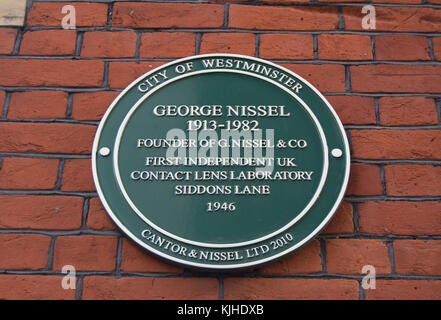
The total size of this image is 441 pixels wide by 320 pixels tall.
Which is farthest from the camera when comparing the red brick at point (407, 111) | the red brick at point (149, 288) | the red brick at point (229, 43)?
the red brick at point (229, 43)

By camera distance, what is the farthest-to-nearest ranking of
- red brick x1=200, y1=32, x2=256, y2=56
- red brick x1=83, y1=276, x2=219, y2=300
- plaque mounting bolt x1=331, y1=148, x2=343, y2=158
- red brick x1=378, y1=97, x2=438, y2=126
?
red brick x1=200, y1=32, x2=256, y2=56
red brick x1=378, y1=97, x2=438, y2=126
plaque mounting bolt x1=331, y1=148, x2=343, y2=158
red brick x1=83, y1=276, x2=219, y2=300

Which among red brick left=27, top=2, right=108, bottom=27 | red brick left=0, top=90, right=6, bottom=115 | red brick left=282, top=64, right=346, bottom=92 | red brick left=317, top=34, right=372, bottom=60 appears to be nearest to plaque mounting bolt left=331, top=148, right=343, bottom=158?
red brick left=282, top=64, right=346, bottom=92

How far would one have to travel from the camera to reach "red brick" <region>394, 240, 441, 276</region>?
1.47 metres

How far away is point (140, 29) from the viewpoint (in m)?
1.79

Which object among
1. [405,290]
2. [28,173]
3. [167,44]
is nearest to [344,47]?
[167,44]

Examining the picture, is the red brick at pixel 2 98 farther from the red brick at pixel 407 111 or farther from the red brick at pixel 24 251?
the red brick at pixel 407 111

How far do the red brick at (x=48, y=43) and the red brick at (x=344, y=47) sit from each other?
87 cm

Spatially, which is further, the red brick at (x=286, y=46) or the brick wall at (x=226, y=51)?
the red brick at (x=286, y=46)

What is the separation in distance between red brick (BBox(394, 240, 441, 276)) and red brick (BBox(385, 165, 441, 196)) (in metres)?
0.16

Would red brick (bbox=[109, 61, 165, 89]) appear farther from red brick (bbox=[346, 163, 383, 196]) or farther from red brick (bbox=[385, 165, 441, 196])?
red brick (bbox=[385, 165, 441, 196])

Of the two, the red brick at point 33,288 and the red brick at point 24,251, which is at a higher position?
the red brick at point 24,251

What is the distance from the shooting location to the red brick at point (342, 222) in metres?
1.52

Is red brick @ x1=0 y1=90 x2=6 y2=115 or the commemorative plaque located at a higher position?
red brick @ x1=0 y1=90 x2=6 y2=115

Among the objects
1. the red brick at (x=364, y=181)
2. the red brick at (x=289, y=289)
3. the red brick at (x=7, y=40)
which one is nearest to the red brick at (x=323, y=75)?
the red brick at (x=364, y=181)
